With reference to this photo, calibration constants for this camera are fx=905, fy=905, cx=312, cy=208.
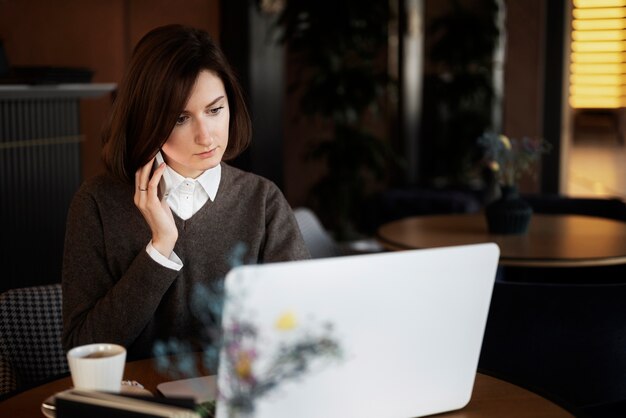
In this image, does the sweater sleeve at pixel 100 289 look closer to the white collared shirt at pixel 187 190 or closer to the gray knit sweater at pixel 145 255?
the gray knit sweater at pixel 145 255

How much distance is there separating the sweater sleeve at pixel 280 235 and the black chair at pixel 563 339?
573mm

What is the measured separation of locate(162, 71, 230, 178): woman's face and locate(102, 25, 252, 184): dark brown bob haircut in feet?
0.09

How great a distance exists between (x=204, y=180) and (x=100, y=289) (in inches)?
14.5

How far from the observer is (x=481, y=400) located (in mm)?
1704

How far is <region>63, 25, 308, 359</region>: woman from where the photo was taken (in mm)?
1931

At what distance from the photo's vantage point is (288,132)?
7395 mm

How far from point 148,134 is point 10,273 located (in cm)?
243

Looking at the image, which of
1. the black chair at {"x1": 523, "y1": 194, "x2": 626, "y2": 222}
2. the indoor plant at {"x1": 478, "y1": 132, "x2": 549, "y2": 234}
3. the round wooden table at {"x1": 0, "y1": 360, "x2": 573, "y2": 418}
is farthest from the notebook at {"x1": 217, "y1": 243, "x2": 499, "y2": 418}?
the black chair at {"x1": 523, "y1": 194, "x2": 626, "y2": 222}

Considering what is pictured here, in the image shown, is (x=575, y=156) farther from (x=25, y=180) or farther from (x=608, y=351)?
(x=608, y=351)

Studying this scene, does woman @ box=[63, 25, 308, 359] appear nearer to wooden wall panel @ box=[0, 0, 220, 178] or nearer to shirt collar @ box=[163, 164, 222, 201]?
shirt collar @ box=[163, 164, 222, 201]

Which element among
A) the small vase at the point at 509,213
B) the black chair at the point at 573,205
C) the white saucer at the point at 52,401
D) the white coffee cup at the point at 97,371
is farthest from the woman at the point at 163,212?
the black chair at the point at 573,205

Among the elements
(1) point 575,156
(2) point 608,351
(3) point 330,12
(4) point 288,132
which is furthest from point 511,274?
(1) point 575,156

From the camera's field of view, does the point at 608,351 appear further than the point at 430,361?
Yes

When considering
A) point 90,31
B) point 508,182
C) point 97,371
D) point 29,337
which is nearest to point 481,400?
point 97,371
